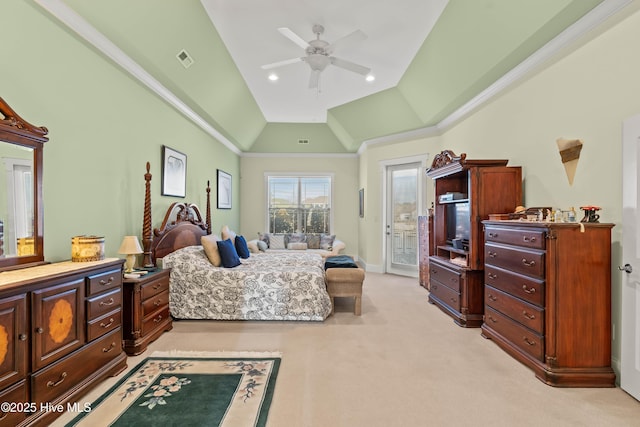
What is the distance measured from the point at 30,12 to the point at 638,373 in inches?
206

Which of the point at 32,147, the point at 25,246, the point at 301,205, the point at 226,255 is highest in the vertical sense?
the point at 32,147

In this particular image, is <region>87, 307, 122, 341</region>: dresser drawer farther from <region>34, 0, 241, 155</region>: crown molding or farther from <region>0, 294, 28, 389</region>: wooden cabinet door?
<region>34, 0, 241, 155</region>: crown molding

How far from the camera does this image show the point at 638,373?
2.13 m

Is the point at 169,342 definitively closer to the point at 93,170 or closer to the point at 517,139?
the point at 93,170

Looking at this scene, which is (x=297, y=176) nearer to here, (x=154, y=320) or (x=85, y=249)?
(x=154, y=320)

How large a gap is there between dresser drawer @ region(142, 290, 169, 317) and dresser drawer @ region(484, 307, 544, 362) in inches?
141

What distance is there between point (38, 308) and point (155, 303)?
143 cm

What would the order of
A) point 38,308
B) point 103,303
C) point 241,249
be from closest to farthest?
point 38,308 < point 103,303 < point 241,249

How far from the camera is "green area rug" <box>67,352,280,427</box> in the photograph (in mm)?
1916

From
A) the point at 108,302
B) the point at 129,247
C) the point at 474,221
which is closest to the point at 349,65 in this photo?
the point at 474,221

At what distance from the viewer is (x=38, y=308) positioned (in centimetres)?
178

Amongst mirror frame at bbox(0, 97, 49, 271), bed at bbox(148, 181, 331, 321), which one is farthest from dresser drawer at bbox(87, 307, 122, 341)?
bed at bbox(148, 181, 331, 321)

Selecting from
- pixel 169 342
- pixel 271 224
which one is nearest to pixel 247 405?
pixel 169 342

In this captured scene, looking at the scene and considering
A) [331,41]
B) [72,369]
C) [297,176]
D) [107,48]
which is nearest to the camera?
[72,369]
